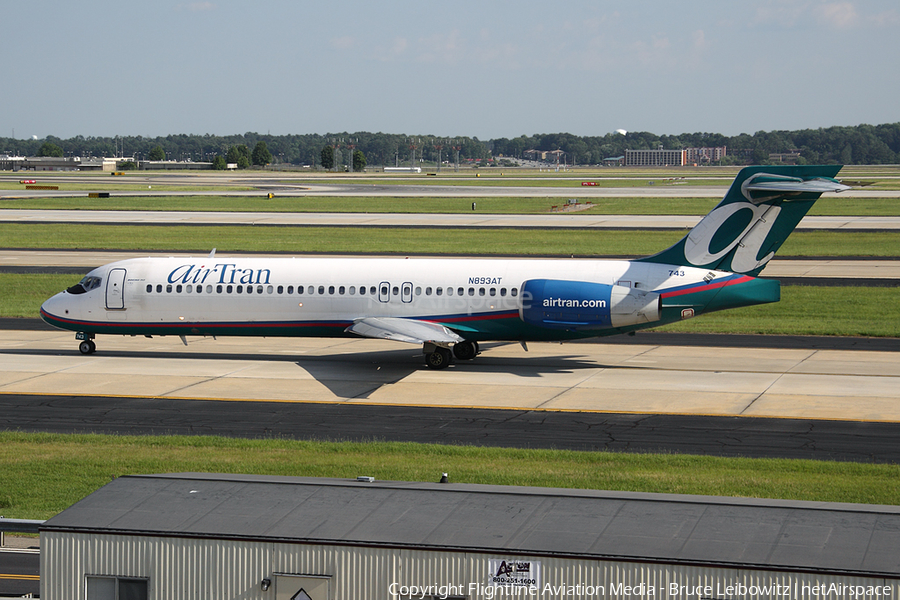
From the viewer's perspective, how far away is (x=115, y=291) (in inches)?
1389

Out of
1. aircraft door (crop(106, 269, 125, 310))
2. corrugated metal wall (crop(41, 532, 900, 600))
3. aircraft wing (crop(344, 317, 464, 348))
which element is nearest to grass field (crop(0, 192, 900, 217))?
aircraft door (crop(106, 269, 125, 310))

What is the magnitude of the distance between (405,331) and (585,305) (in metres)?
6.03

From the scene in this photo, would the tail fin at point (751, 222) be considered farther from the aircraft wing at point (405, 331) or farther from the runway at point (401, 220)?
the runway at point (401, 220)

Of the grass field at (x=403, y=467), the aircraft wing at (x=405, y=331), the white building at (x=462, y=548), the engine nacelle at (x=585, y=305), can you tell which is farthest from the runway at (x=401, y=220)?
the white building at (x=462, y=548)

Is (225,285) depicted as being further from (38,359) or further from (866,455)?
(866,455)

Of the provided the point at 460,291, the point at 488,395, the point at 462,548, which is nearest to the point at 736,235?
the point at 460,291

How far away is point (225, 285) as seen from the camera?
34.6m

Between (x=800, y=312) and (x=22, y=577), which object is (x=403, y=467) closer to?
Result: (x=22, y=577)

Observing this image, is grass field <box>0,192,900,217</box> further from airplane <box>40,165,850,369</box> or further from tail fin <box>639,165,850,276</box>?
airplane <box>40,165,850,369</box>

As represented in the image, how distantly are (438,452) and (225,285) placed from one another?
561 inches

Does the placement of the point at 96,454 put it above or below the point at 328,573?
below

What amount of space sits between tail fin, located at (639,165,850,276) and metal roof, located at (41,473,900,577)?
19434 millimetres

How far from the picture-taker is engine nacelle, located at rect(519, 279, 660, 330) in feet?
104

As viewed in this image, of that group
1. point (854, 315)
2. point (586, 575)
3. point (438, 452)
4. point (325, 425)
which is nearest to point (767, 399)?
point (438, 452)
